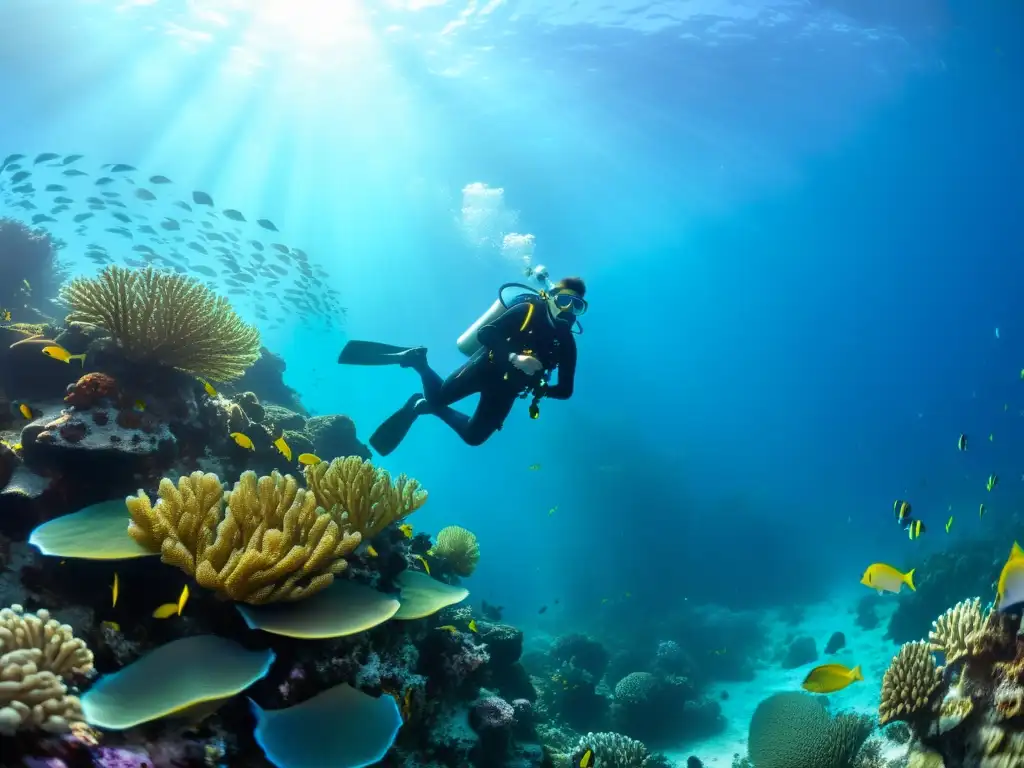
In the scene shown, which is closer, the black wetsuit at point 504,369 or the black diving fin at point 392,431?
the black wetsuit at point 504,369

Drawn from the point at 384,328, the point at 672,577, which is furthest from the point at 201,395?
the point at 384,328

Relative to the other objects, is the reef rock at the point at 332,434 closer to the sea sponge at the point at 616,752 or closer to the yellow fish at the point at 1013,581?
the sea sponge at the point at 616,752

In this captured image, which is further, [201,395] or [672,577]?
[672,577]

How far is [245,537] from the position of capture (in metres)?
3.16

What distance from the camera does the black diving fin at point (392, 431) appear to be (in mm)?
7895

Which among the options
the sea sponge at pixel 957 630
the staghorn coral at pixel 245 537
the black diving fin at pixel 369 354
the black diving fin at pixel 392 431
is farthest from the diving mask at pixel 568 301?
the sea sponge at pixel 957 630

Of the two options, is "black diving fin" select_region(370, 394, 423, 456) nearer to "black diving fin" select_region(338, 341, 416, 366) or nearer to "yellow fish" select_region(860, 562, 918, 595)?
"black diving fin" select_region(338, 341, 416, 366)

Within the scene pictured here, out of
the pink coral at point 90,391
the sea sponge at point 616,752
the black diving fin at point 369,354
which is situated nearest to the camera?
the pink coral at point 90,391

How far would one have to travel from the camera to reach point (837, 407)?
9131 centimetres

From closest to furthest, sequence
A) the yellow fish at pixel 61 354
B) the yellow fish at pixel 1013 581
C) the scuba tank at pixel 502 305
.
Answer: the yellow fish at pixel 1013 581 < the yellow fish at pixel 61 354 < the scuba tank at pixel 502 305

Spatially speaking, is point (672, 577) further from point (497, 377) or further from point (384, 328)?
point (384, 328)

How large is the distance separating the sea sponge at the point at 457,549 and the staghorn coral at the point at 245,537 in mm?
4582

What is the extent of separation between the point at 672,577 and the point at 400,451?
309 feet

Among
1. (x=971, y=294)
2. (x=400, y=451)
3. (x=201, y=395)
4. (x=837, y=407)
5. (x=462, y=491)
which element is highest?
(x=971, y=294)
